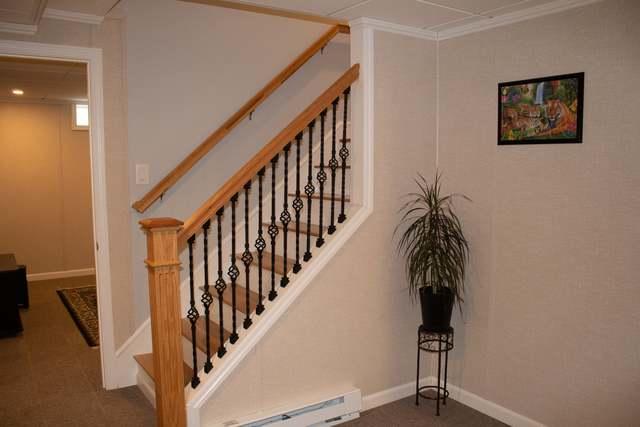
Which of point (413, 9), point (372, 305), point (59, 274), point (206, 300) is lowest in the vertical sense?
point (59, 274)

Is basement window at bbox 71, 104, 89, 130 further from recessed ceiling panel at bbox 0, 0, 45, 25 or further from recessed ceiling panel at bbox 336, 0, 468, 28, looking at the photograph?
recessed ceiling panel at bbox 336, 0, 468, 28

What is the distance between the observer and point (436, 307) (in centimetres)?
321

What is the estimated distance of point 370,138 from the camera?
10.7 ft

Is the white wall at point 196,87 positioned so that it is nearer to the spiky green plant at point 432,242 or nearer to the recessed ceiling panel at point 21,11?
the recessed ceiling panel at point 21,11

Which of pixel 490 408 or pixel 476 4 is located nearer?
pixel 476 4

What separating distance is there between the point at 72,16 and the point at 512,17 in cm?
264

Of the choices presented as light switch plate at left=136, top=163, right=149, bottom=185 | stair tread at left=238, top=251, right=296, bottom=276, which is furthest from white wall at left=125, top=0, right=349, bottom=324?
stair tread at left=238, top=251, right=296, bottom=276

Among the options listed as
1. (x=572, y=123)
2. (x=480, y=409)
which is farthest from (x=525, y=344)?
(x=572, y=123)

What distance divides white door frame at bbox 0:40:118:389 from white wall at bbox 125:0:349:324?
187 millimetres

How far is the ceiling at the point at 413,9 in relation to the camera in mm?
2793

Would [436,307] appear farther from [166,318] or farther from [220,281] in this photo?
[166,318]

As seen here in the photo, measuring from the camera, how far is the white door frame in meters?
3.40

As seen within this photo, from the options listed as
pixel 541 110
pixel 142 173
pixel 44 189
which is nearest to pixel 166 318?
pixel 142 173

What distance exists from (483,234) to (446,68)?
1.08 metres
